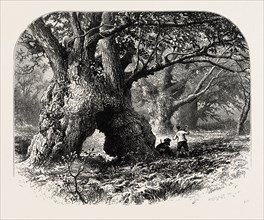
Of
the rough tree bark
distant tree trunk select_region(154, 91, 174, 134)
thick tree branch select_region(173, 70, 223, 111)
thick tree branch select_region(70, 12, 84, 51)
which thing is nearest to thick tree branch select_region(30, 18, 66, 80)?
the rough tree bark

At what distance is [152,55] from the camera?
16.6 ft

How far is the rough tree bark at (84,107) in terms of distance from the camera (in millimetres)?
5043

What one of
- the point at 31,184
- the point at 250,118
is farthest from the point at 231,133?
the point at 31,184

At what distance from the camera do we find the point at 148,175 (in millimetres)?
5047

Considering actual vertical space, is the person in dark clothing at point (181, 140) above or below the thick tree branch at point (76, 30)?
below

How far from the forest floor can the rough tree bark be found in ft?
0.27

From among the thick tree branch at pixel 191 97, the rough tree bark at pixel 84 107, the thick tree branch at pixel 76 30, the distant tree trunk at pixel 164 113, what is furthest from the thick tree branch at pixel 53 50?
the thick tree branch at pixel 191 97

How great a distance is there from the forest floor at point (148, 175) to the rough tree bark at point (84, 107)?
8cm

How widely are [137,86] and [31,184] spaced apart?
1.02 m

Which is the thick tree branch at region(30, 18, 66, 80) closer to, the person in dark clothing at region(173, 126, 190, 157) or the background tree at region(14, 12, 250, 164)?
the background tree at region(14, 12, 250, 164)

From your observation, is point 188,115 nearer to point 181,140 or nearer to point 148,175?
point 181,140

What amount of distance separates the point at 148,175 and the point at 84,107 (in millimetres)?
656

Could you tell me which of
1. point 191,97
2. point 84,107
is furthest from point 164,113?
point 84,107

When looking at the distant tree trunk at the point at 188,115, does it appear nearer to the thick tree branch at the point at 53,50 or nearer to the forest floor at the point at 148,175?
the forest floor at the point at 148,175
